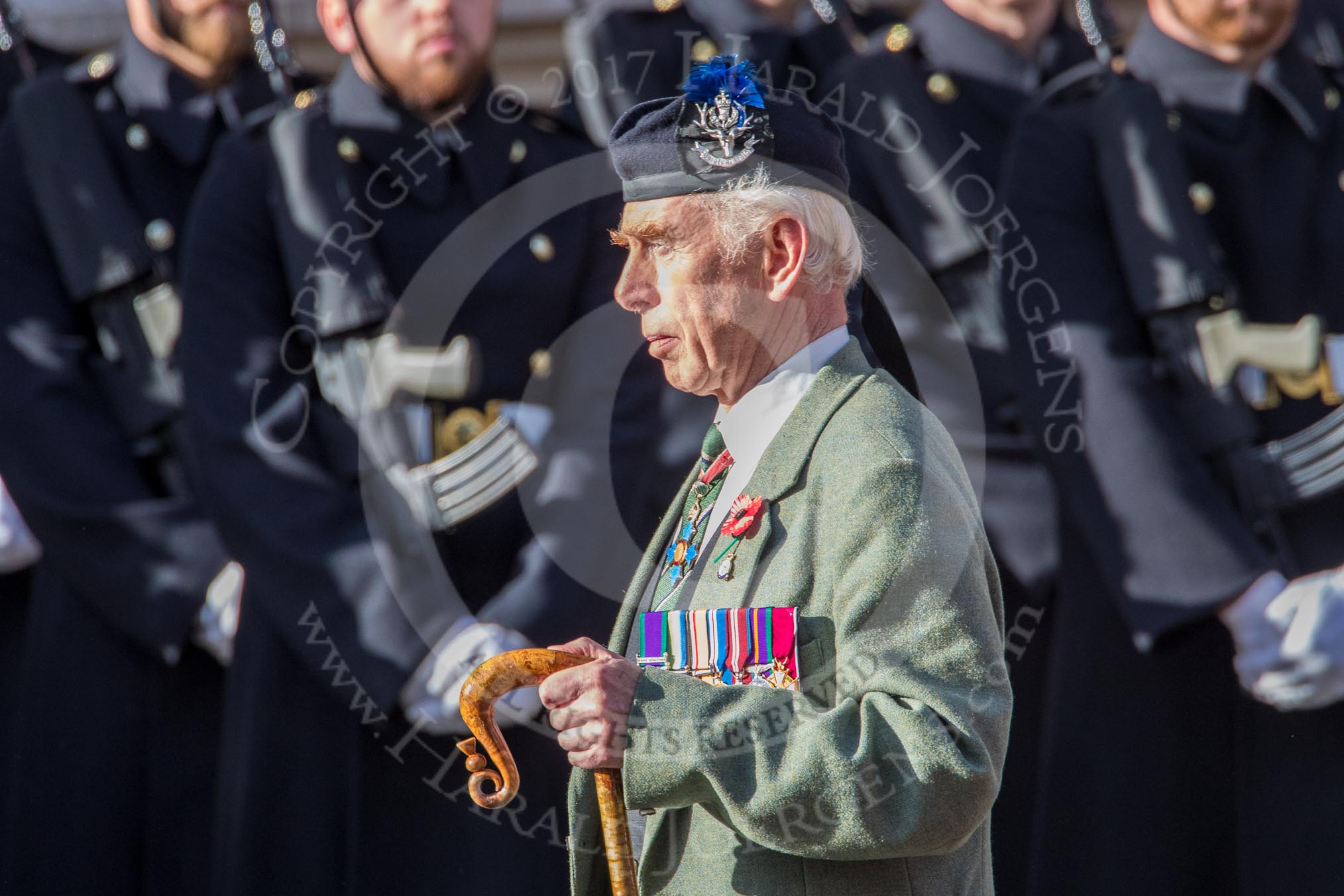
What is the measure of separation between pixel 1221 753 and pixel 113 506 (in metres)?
2.18

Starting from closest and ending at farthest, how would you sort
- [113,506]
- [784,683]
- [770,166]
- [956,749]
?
[956,749]
[784,683]
[770,166]
[113,506]

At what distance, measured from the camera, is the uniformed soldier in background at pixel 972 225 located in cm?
288

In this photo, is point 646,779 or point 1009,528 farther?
point 1009,528

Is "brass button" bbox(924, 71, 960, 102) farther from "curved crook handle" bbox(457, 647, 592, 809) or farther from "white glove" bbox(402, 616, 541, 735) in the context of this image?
"curved crook handle" bbox(457, 647, 592, 809)

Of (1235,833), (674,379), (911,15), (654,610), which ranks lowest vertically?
(1235,833)

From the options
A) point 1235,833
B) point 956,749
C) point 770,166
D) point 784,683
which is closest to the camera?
point 956,749

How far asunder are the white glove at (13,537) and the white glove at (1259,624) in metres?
2.37

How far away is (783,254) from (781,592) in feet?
1.15

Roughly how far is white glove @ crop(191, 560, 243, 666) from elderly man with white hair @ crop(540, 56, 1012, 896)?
5.20 ft

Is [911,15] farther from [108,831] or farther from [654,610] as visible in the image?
[108,831]

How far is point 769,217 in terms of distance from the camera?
1.59 meters

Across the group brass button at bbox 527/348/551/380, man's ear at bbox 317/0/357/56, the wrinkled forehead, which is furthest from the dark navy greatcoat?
the wrinkled forehead

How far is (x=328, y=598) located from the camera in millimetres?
2883

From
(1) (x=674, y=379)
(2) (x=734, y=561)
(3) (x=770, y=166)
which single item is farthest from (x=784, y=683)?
(3) (x=770, y=166)
